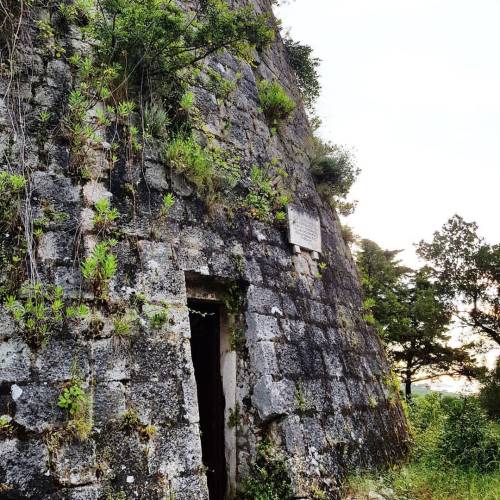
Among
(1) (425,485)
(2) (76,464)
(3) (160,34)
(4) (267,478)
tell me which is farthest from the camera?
(1) (425,485)

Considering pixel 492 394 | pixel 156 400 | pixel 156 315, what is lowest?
pixel 492 394

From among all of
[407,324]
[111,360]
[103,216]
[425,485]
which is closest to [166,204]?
[103,216]

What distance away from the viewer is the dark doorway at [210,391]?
370cm

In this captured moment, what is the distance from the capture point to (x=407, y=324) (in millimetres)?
16828

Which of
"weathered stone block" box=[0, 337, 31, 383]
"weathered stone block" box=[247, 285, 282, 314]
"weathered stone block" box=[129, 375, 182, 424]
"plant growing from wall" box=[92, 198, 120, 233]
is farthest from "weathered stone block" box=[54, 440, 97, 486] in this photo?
"weathered stone block" box=[247, 285, 282, 314]

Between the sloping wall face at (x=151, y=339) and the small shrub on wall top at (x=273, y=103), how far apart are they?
0.63 metres

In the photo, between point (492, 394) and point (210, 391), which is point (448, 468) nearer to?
point (210, 391)

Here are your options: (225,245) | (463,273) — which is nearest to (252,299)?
(225,245)

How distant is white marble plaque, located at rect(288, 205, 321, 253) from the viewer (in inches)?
189

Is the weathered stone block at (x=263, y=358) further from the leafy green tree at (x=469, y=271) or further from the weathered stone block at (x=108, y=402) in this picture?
the leafy green tree at (x=469, y=271)

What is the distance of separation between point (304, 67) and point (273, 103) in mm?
3145

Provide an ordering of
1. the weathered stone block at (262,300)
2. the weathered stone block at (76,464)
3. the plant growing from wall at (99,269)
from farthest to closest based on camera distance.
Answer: the weathered stone block at (262,300), the plant growing from wall at (99,269), the weathered stone block at (76,464)

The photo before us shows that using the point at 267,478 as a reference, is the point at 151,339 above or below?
above

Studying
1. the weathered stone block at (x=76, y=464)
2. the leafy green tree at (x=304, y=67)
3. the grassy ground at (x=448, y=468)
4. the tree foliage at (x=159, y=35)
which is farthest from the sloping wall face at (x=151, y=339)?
the leafy green tree at (x=304, y=67)
